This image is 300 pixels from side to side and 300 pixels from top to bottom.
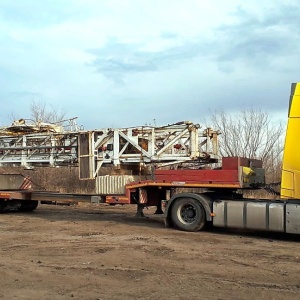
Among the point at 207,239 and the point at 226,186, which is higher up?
the point at 226,186

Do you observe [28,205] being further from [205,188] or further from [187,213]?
[205,188]

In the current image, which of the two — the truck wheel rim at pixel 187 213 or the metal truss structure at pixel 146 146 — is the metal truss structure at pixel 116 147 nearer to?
the metal truss structure at pixel 146 146

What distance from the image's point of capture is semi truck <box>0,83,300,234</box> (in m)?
11.2

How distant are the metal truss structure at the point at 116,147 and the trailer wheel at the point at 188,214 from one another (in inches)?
61.3

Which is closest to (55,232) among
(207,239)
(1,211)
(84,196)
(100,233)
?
(100,233)

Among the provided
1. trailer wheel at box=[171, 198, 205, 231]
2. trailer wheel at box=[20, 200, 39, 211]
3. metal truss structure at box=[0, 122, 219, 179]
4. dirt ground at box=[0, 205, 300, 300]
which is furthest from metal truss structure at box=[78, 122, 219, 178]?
trailer wheel at box=[20, 200, 39, 211]

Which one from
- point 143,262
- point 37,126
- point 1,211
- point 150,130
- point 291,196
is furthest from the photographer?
point 1,211

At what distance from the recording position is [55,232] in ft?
41.5

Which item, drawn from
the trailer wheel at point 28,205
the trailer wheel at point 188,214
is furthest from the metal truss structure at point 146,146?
the trailer wheel at point 28,205

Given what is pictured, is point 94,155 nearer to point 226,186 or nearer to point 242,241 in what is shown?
point 226,186

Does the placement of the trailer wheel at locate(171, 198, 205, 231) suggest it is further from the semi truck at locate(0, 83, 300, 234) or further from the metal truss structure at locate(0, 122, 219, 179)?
the metal truss structure at locate(0, 122, 219, 179)

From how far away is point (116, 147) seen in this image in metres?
14.8

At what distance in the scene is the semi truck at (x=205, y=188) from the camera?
11.2m

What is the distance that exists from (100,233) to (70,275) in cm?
481
